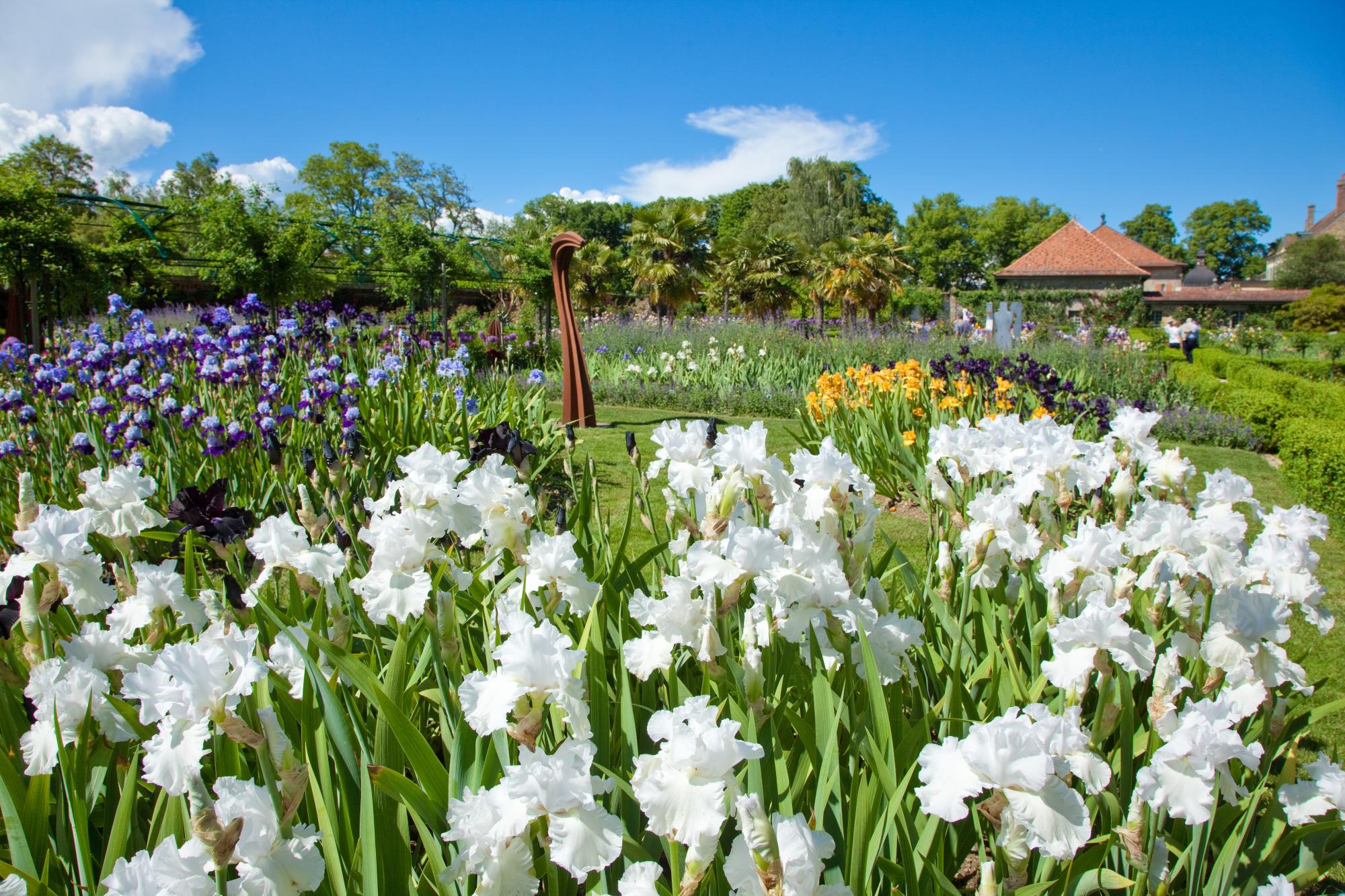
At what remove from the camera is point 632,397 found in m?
11.3

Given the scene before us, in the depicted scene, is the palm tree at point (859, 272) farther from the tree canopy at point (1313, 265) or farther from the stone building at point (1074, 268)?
the tree canopy at point (1313, 265)

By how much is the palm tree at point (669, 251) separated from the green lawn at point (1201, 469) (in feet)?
49.2

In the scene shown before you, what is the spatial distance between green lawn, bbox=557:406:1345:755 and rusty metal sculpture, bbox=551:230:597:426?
10.7 inches

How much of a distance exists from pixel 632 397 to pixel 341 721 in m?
10.1

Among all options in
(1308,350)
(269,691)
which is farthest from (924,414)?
(1308,350)

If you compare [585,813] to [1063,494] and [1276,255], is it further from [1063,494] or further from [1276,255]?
[1276,255]

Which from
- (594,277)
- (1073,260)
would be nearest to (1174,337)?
(594,277)

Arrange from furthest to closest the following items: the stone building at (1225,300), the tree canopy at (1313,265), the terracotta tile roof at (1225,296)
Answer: the tree canopy at (1313,265), the terracotta tile roof at (1225,296), the stone building at (1225,300)

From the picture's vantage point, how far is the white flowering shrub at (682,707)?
958 millimetres

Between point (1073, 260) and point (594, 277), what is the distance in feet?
82.7


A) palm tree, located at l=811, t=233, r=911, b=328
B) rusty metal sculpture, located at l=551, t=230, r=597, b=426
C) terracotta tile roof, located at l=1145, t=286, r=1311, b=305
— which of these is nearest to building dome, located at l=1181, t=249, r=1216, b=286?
terracotta tile roof, located at l=1145, t=286, r=1311, b=305

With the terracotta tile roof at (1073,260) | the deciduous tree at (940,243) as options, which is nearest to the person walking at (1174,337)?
the terracotta tile roof at (1073,260)

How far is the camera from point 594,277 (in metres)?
29.1

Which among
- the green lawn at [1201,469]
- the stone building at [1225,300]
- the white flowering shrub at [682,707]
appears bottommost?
the green lawn at [1201,469]
